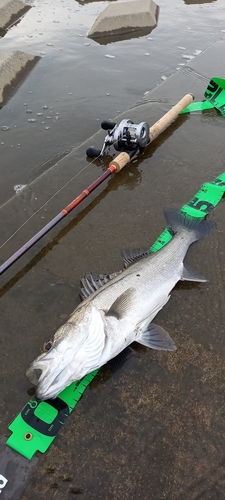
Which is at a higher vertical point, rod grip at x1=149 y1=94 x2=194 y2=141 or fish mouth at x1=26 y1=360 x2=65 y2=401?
rod grip at x1=149 y1=94 x2=194 y2=141

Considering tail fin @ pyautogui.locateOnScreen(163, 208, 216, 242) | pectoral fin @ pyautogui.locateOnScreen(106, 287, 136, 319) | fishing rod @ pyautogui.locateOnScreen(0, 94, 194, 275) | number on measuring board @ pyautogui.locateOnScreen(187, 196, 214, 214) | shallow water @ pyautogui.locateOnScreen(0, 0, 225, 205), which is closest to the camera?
pectoral fin @ pyautogui.locateOnScreen(106, 287, 136, 319)

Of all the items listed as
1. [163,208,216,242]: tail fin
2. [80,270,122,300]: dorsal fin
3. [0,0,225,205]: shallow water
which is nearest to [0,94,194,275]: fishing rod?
[0,0,225,205]: shallow water

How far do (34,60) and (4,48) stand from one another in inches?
46.3

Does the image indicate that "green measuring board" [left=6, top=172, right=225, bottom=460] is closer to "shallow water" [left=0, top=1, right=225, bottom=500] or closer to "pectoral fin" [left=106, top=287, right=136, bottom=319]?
"shallow water" [left=0, top=1, right=225, bottom=500]

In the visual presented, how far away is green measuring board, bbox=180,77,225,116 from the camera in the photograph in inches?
226

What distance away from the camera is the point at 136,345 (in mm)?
2895

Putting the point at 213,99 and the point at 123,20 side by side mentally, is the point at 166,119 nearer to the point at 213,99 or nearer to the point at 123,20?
the point at 213,99

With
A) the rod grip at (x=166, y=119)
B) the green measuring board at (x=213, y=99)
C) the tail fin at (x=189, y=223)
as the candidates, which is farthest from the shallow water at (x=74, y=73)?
the tail fin at (x=189, y=223)

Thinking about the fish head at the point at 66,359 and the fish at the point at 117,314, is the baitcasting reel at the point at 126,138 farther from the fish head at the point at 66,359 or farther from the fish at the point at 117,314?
the fish head at the point at 66,359

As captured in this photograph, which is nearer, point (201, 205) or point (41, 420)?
point (41, 420)

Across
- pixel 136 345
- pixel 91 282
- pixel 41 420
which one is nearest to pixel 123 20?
pixel 91 282

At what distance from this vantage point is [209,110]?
5.73m

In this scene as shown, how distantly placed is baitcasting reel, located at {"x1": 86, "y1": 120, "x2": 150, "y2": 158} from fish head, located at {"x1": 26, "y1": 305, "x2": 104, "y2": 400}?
258cm

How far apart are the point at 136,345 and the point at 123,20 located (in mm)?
9963
